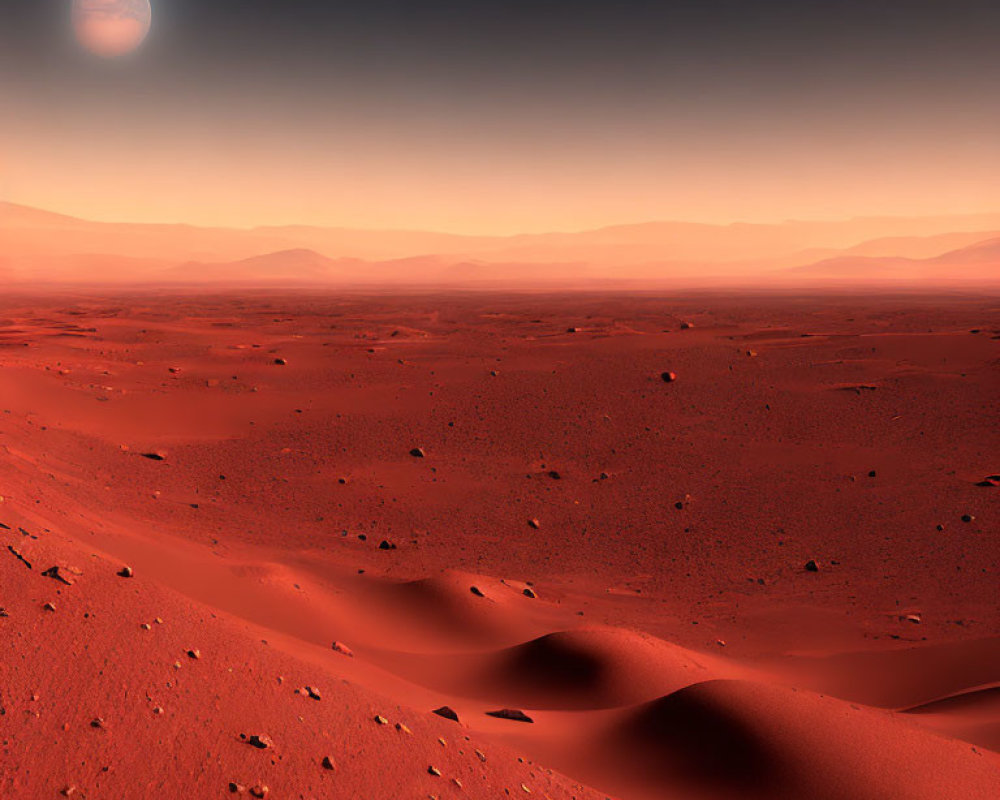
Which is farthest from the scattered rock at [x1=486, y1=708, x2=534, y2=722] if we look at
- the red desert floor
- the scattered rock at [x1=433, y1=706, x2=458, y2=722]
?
the scattered rock at [x1=433, y1=706, x2=458, y2=722]

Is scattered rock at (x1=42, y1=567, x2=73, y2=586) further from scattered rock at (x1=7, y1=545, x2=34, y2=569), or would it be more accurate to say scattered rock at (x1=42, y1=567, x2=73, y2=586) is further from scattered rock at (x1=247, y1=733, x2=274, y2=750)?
scattered rock at (x1=247, y1=733, x2=274, y2=750)

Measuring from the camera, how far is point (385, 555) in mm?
8344

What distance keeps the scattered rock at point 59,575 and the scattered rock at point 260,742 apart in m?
1.57

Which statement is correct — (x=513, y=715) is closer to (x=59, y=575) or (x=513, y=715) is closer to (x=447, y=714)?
(x=447, y=714)

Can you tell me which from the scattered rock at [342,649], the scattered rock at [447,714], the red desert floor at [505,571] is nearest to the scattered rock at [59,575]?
the red desert floor at [505,571]

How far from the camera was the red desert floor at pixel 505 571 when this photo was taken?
9.48 feet

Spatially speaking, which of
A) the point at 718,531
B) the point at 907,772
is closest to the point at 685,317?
the point at 718,531

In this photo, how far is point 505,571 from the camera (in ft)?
26.7

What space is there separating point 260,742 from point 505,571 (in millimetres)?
Result: 5652

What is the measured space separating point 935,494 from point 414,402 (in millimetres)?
9667

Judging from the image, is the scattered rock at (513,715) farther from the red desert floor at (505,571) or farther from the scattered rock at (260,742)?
the scattered rock at (260,742)

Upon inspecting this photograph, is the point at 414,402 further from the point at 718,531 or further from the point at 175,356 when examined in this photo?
the point at 175,356

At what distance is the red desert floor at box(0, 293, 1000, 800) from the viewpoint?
2891mm

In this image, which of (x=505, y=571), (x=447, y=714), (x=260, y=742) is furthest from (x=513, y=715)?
(x=505, y=571)
